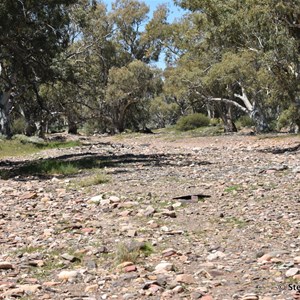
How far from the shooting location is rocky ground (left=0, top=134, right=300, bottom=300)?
5035 mm

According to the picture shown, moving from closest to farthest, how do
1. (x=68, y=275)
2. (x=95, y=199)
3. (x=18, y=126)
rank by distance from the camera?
(x=68, y=275) < (x=95, y=199) < (x=18, y=126)

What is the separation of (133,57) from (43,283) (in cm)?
5472

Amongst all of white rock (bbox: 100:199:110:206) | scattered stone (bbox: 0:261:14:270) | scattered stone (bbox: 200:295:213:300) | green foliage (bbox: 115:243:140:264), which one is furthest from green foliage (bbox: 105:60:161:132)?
scattered stone (bbox: 200:295:213:300)

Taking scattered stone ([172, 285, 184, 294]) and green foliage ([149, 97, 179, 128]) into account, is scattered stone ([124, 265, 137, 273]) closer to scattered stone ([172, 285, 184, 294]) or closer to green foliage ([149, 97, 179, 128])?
scattered stone ([172, 285, 184, 294])

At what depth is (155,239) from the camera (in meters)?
6.72

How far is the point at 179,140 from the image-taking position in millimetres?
31547

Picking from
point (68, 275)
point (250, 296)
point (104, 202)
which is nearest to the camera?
point (250, 296)

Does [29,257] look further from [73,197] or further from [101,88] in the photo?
[101,88]

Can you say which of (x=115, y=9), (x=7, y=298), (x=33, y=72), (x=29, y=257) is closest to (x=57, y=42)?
(x=33, y=72)

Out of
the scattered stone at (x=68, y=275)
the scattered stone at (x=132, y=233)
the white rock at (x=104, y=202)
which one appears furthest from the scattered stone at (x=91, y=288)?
the white rock at (x=104, y=202)

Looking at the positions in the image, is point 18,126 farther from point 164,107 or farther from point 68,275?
point 68,275

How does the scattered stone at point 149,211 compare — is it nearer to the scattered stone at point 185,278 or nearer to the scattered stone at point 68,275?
the scattered stone at point 68,275

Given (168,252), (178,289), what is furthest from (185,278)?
(168,252)

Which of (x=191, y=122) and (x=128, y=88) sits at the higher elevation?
(x=128, y=88)
